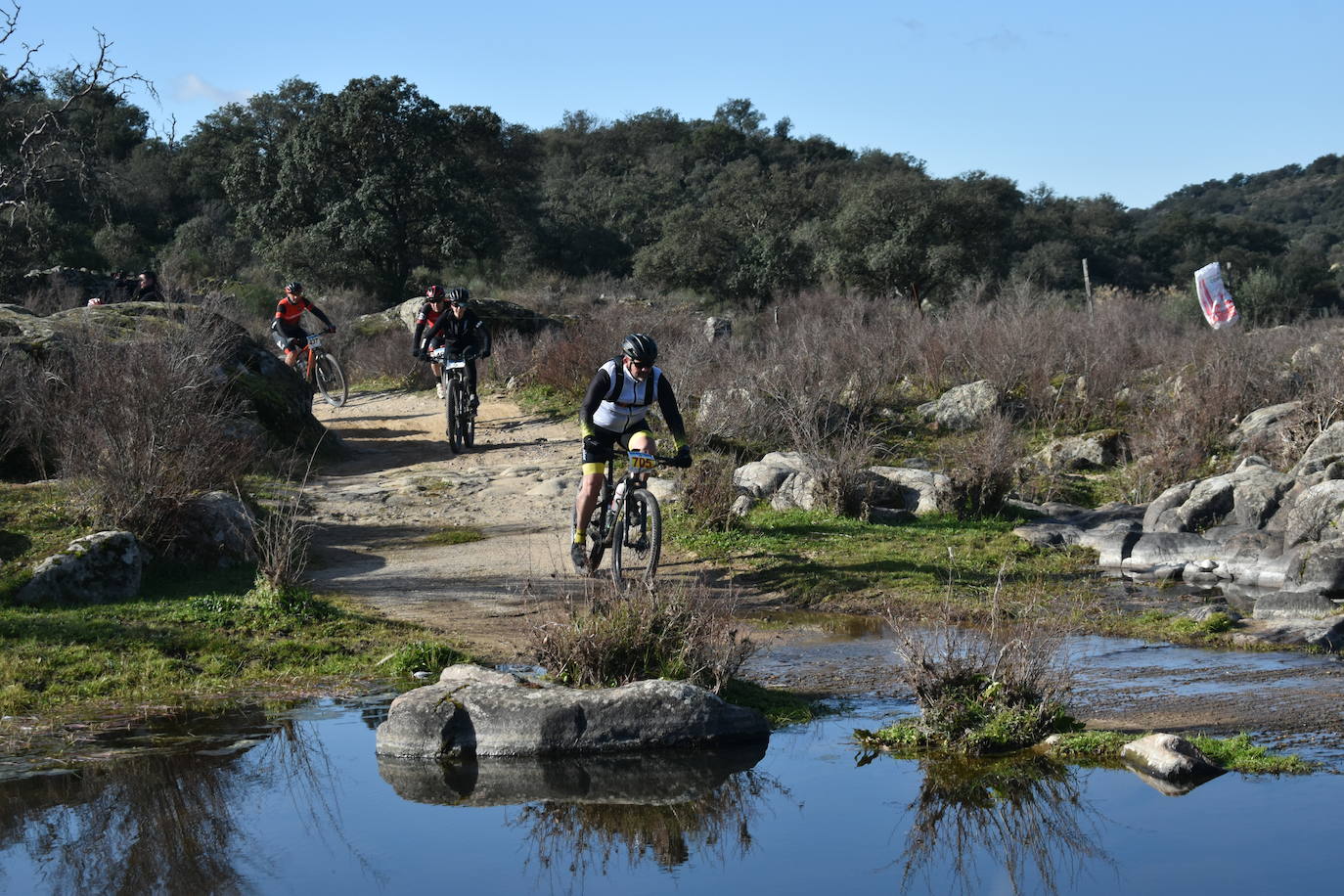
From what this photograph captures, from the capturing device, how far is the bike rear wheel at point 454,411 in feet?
53.2

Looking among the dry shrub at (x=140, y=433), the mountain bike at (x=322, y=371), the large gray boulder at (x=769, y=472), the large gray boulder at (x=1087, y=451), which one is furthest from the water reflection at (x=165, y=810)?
the mountain bike at (x=322, y=371)

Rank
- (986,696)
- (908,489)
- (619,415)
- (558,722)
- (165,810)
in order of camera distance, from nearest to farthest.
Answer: (165,810)
(558,722)
(986,696)
(619,415)
(908,489)

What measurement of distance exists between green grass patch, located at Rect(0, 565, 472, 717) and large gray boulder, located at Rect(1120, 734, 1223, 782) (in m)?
4.02

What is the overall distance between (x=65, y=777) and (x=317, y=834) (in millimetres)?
1376

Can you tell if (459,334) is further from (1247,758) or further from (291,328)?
(1247,758)

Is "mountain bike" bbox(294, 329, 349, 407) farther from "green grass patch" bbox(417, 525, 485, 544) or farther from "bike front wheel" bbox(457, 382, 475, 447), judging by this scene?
"green grass patch" bbox(417, 525, 485, 544)

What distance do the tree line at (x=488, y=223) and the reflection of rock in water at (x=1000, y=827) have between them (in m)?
24.0

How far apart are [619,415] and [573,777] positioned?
3.67 m

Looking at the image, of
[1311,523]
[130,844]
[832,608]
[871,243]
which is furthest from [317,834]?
[871,243]

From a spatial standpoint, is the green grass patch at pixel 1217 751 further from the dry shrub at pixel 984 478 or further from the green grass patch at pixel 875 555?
the dry shrub at pixel 984 478

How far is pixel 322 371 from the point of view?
20.5 meters

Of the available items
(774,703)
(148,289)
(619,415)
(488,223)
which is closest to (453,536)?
(619,415)

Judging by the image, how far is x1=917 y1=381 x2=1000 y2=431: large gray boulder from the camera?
18.8m

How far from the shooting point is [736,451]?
52.4ft
